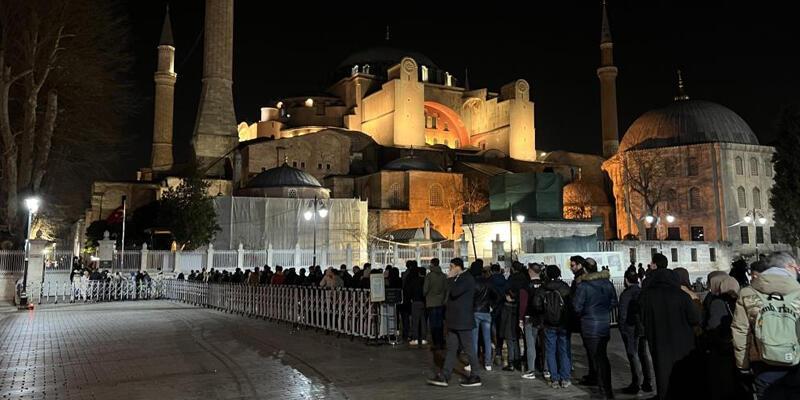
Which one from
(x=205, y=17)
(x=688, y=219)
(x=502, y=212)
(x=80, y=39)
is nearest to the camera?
(x=80, y=39)

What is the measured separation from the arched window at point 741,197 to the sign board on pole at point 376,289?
32.3m

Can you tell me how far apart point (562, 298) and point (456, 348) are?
1.20 m

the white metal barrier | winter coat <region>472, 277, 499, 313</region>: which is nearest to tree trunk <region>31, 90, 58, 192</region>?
the white metal barrier

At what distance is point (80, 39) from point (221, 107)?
17855 mm

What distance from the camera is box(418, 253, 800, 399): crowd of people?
11.0 feet

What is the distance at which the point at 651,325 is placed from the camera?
4.73 metres

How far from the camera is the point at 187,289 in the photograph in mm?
18141

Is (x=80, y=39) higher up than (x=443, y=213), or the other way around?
(x=80, y=39)

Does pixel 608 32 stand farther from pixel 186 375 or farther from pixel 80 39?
pixel 186 375

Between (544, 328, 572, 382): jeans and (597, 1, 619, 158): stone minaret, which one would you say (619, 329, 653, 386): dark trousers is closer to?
(544, 328, 572, 382): jeans

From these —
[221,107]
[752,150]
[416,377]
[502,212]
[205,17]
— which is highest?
[205,17]

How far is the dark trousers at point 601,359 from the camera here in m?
5.63

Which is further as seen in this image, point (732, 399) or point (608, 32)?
point (608, 32)

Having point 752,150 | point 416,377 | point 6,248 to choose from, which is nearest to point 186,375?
point 416,377
